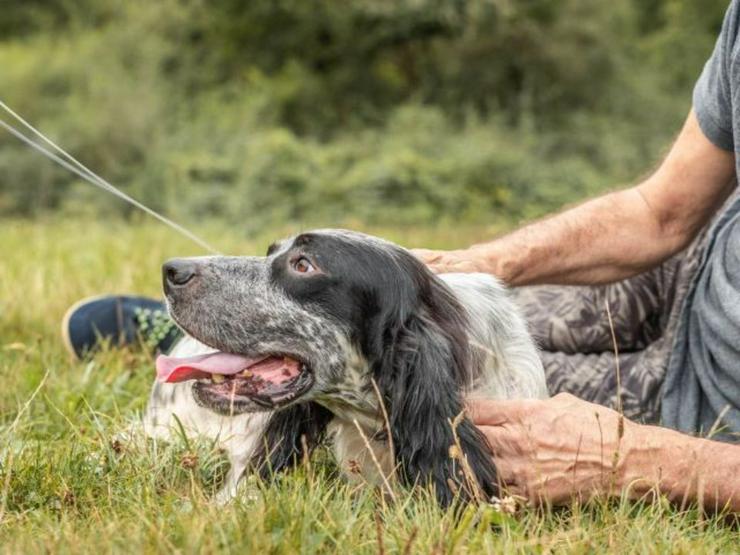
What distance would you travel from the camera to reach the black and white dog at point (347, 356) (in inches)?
104

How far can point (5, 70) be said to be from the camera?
14289 mm

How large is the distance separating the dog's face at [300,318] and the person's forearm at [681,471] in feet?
2.23

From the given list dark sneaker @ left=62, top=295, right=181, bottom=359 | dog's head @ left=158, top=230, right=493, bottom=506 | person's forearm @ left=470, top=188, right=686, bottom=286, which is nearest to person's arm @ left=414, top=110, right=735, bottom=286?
person's forearm @ left=470, top=188, right=686, bottom=286

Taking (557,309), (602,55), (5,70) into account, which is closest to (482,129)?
(602,55)

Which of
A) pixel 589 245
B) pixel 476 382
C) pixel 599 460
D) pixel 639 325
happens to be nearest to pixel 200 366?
pixel 476 382

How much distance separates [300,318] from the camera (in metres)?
2.79

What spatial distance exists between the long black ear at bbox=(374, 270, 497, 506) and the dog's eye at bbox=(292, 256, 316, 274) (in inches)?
10.8

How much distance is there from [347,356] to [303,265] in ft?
0.91

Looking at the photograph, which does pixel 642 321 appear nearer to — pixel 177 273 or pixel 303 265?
pixel 303 265

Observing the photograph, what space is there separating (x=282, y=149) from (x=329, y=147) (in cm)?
134

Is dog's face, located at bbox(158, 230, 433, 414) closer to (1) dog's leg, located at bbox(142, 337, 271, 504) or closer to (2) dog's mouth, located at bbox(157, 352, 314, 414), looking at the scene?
(2) dog's mouth, located at bbox(157, 352, 314, 414)

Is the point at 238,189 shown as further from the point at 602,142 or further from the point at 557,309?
the point at 557,309

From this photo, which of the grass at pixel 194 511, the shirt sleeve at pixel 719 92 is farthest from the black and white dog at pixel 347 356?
the shirt sleeve at pixel 719 92

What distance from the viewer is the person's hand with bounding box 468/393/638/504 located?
2.59 meters
